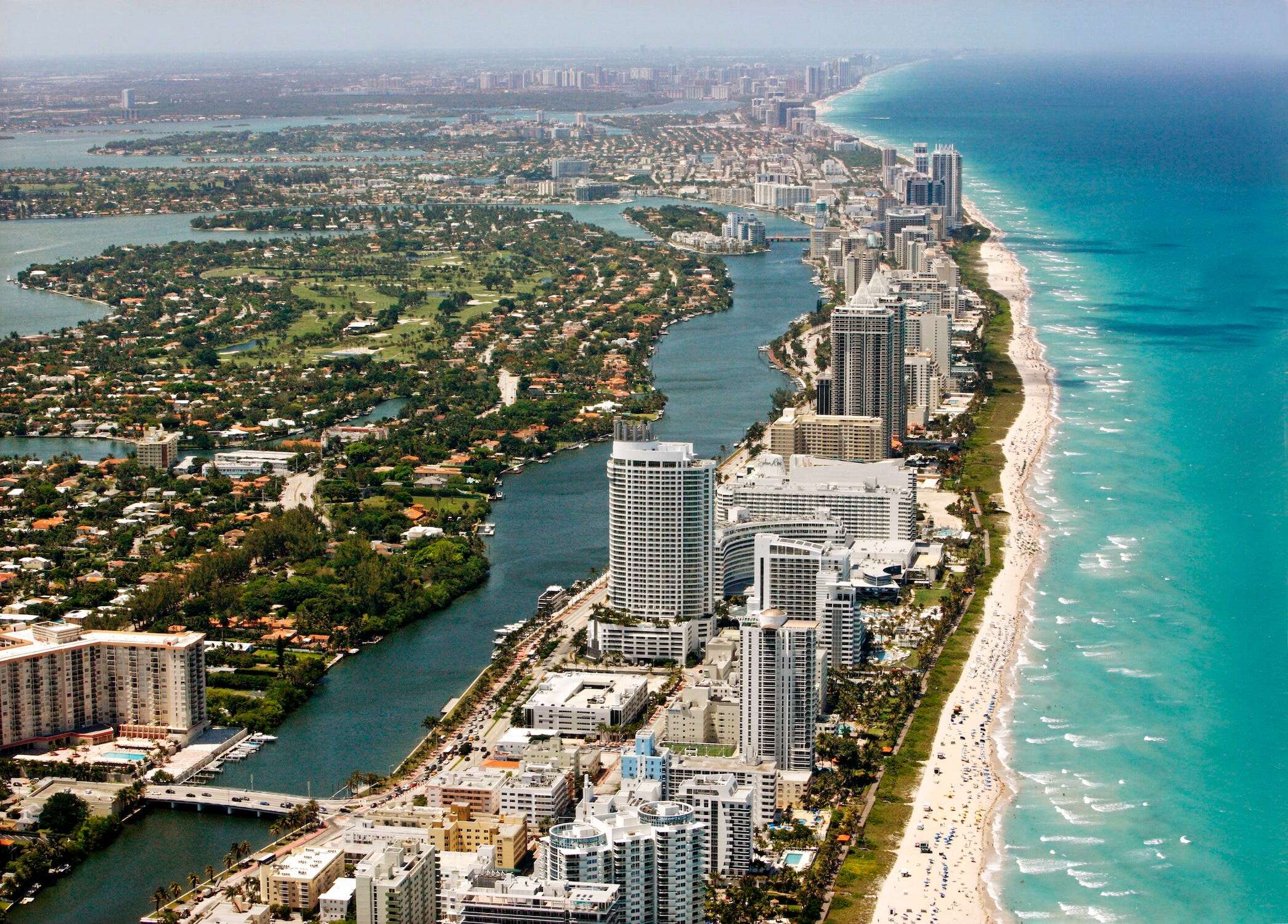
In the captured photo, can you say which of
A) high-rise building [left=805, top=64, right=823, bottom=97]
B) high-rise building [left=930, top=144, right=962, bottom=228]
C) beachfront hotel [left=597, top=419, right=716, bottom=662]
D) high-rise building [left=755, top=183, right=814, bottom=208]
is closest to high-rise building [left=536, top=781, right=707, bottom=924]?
beachfront hotel [left=597, top=419, right=716, bottom=662]

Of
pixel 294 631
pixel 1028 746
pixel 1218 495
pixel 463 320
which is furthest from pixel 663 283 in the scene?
pixel 1028 746

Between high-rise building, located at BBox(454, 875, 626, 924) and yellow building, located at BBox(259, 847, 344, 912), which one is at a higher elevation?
high-rise building, located at BBox(454, 875, 626, 924)

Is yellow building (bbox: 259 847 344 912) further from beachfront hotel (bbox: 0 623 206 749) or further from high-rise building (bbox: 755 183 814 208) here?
high-rise building (bbox: 755 183 814 208)

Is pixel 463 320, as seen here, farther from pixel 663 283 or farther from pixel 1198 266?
pixel 1198 266

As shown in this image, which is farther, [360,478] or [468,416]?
[468,416]

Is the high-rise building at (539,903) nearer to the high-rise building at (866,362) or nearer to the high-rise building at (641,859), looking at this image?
the high-rise building at (641,859)

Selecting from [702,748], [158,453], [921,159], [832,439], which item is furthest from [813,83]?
[702,748]

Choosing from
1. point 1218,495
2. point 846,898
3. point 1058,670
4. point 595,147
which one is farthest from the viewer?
point 595,147
